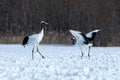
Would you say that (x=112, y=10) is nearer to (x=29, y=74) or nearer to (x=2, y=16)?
(x=2, y=16)

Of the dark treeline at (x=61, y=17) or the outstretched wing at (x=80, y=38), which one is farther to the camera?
the dark treeline at (x=61, y=17)

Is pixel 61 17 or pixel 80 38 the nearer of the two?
pixel 80 38

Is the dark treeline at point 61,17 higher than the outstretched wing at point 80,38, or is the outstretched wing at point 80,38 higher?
the dark treeline at point 61,17

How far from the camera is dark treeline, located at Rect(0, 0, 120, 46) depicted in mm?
22578

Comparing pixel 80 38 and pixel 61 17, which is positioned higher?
pixel 61 17

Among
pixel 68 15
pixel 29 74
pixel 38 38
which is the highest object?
pixel 68 15

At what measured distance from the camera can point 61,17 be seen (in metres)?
24.9

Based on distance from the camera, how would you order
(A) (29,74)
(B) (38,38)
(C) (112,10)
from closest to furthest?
(A) (29,74)
(B) (38,38)
(C) (112,10)

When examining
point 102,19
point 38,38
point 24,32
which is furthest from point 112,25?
point 38,38

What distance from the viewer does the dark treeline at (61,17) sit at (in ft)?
74.1

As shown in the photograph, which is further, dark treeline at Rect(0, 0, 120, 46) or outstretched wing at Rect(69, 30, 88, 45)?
dark treeline at Rect(0, 0, 120, 46)

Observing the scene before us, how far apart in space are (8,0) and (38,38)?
1500 cm

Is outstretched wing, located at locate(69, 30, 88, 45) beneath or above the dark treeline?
beneath

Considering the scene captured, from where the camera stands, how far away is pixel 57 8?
2503cm
